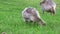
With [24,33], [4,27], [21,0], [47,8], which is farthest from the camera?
[21,0]

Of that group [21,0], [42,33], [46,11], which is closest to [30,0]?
[21,0]

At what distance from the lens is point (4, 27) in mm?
10734

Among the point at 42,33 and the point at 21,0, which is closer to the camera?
the point at 42,33

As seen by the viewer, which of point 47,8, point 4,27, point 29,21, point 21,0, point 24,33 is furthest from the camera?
point 21,0

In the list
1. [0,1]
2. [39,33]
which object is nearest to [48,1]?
[39,33]

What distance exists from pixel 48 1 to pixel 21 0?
795 cm

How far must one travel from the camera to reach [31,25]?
1116 cm

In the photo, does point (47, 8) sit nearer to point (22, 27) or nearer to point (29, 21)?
point (29, 21)

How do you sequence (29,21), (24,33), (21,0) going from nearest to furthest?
(24,33) < (29,21) < (21,0)

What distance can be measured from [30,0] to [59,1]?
2.33 m

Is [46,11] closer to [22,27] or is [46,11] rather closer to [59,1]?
[22,27]

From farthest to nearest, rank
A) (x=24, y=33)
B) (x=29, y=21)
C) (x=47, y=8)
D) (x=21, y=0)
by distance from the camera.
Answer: (x=21, y=0), (x=47, y=8), (x=29, y=21), (x=24, y=33)

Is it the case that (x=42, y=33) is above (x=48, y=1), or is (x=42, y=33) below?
below

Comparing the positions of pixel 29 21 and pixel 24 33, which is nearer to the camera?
pixel 24 33
